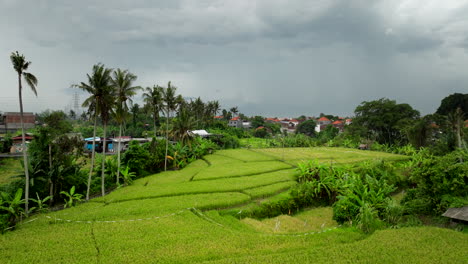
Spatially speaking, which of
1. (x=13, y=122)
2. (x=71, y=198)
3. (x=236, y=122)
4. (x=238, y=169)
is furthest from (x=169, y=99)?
(x=236, y=122)

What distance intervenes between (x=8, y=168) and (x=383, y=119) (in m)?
49.1

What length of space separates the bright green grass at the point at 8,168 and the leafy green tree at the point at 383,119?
45.4 m

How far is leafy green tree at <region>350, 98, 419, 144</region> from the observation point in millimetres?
42688

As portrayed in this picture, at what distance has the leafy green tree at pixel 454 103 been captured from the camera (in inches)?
1999

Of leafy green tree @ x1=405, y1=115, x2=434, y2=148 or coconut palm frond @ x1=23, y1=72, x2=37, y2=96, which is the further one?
leafy green tree @ x1=405, y1=115, x2=434, y2=148

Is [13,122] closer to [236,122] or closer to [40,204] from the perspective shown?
[40,204]

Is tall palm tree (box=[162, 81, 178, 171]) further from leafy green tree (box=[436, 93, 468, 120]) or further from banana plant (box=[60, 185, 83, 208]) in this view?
leafy green tree (box=[436, 93, 468, 120])

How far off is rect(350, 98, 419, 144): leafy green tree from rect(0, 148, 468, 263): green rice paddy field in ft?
111

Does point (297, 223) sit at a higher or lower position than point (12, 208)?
lower

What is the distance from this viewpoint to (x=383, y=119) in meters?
43.5

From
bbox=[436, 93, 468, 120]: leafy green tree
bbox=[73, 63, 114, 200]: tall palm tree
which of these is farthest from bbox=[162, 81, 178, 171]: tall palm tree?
bbox=[436, 93, 468, 120]: leafy green tree

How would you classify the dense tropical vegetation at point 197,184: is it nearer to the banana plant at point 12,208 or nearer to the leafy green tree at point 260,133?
the banana plant at point 12,208

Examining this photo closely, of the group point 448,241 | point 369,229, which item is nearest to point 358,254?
point 369,229

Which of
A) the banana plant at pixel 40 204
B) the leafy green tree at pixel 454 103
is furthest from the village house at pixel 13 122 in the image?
the leafy green tree at pixel 454 103
